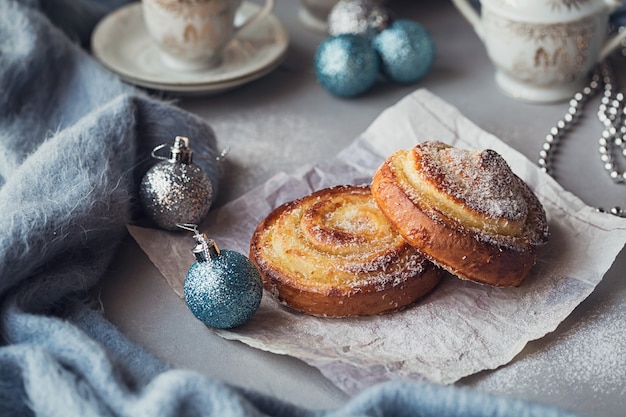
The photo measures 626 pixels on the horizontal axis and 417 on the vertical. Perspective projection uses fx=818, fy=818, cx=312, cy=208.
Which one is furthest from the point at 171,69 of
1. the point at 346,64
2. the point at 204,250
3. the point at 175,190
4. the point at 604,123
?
the point at 604,123

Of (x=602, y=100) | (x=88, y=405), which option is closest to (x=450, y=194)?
(x=88, y=405)

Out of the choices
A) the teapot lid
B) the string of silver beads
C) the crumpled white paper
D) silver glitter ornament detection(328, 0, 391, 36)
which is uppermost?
the teapot lid

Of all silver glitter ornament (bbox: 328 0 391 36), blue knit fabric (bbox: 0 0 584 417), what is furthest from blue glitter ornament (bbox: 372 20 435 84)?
blue knit fabric (bbox: 0 0 584 417)

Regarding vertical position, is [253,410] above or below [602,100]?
above

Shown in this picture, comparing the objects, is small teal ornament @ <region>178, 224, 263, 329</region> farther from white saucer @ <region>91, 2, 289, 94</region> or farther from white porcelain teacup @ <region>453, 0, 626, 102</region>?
white porcelain teacup @ <region>453, 0, 626, 102</region>

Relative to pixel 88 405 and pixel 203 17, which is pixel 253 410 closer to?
pixel 88 405

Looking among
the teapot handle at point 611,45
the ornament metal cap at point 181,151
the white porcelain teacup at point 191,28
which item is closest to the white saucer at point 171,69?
the white porcelain teacup at point 191,28
